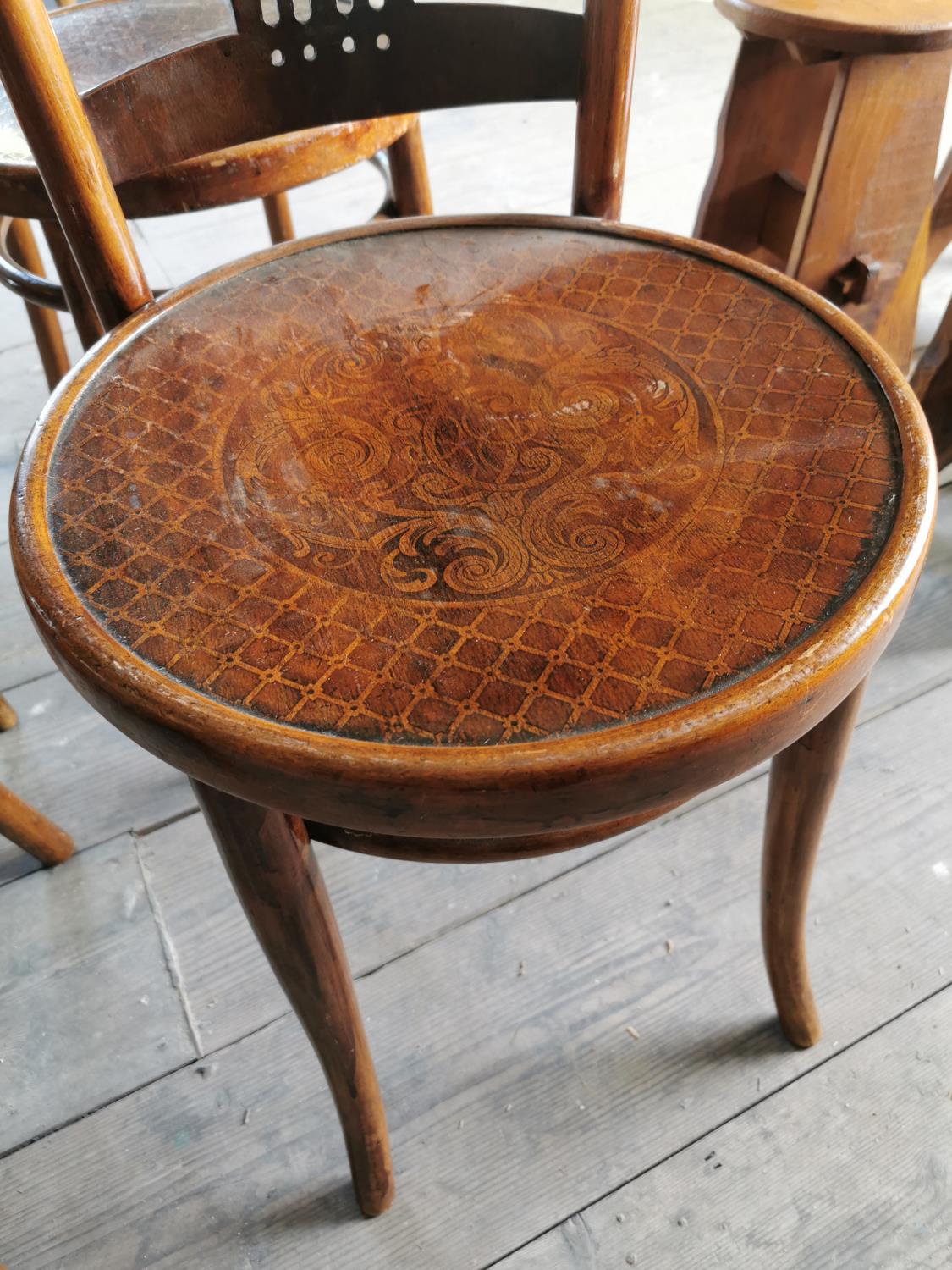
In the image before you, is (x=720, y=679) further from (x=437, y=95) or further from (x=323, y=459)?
(x=437, y=95)

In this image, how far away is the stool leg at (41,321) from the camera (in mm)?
1466

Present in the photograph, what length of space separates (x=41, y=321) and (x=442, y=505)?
114cm

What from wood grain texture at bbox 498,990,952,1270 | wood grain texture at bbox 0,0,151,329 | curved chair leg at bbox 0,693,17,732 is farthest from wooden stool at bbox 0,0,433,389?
wood grain texture at bbox 498,990,952,1270

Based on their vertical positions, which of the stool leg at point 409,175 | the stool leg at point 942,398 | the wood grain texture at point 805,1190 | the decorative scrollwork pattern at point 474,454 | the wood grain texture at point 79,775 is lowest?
the wood grain texture at point 805,1190

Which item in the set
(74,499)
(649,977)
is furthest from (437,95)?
(649,977)

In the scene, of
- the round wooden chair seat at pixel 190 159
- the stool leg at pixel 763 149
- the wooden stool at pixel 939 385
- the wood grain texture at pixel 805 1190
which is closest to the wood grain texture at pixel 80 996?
the wood grain texture at pixel 805 1190

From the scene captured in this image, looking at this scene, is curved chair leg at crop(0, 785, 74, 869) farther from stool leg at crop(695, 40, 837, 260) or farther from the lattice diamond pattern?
stool leg at crop(695, 40, 837, 260)

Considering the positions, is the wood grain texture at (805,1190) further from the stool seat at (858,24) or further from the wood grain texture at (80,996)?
the stool seat at (858,24)

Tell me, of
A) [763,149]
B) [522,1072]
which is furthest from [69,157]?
[763,149]

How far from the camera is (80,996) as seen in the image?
38.9 inches

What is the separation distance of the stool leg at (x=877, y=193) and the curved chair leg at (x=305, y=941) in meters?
1.19

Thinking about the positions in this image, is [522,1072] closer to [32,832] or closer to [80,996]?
[80,996]

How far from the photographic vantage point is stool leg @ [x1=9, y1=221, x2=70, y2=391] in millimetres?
1466

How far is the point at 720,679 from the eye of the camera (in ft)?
1.61
